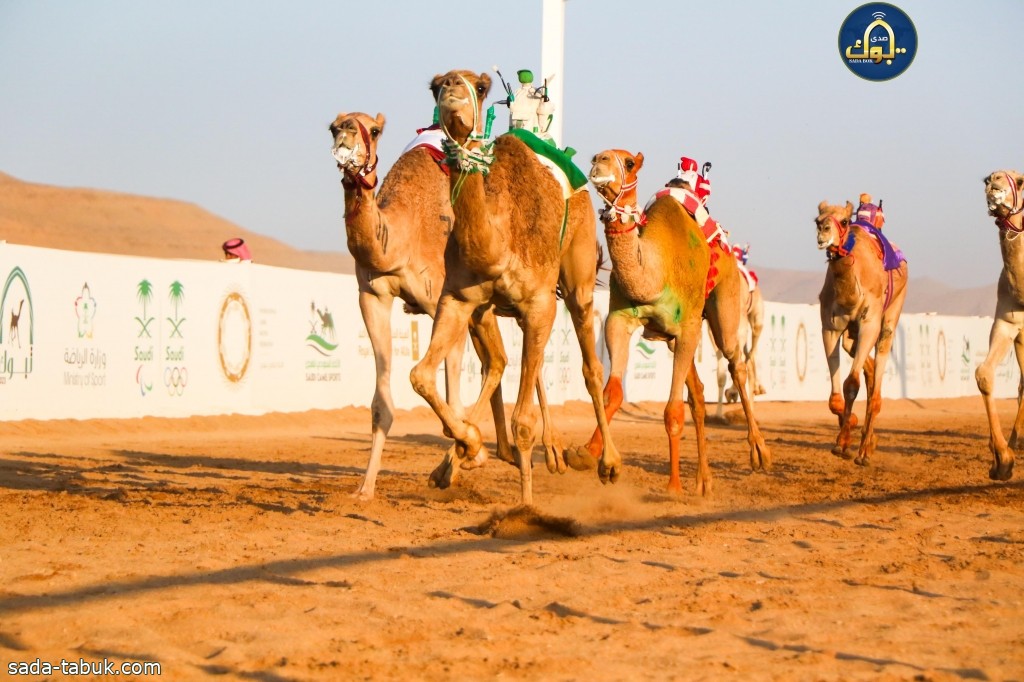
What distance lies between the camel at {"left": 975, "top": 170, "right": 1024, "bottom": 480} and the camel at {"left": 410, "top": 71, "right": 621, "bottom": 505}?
14.0ft

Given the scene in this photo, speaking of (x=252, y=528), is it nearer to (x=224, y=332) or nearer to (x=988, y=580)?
(x=988, y=580)

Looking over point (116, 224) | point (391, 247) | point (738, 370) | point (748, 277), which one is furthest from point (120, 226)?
point (391, 247)

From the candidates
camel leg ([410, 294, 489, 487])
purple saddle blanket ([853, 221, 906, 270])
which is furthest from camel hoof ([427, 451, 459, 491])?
purple saddle blanket ([853, 221, 906, 270])

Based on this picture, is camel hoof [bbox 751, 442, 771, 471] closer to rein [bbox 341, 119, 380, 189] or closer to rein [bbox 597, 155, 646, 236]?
rein [bbox 597, 155, 646, 236]

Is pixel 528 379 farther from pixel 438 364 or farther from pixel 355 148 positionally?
pixel 355 148

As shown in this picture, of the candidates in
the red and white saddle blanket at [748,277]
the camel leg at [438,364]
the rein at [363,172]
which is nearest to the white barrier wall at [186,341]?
the red and white saddle blanket at [748,277]

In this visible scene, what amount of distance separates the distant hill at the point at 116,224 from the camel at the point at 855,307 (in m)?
76.5

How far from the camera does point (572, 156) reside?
9.81 metres

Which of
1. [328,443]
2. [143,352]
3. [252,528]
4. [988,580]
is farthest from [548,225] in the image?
[143,352]

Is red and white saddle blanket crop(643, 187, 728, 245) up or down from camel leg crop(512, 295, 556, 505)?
up

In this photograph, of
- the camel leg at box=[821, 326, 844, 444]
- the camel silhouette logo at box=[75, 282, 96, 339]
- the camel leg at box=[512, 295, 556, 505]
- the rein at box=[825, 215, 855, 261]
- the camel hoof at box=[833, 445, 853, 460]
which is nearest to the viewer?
the camel leg at box=[512, 295, 556, 505]

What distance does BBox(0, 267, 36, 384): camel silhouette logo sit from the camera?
15703 mm

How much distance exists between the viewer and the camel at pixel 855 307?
46.4ft

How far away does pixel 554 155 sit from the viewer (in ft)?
30.0
